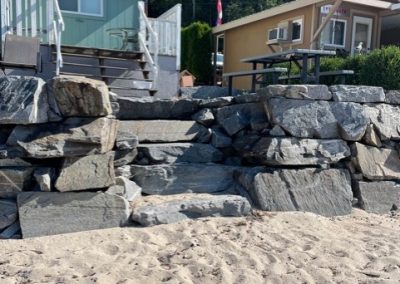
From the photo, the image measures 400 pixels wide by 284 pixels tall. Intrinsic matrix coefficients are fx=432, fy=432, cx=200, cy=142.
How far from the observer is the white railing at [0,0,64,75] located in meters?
6.85

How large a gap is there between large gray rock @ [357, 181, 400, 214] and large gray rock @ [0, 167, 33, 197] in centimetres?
319

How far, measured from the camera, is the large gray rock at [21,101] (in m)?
3.30

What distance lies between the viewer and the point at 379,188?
450 centimetres

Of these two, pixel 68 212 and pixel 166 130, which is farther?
pixel 166 130

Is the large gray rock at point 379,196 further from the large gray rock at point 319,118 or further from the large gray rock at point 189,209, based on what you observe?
the large gray rock at point 189,209

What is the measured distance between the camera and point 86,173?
3.45 metres

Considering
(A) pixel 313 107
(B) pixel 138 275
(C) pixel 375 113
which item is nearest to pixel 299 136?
(A) pixel 313 107

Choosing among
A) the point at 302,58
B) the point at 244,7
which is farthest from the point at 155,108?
the point at 244,7

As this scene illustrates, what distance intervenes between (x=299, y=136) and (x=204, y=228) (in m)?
1.42

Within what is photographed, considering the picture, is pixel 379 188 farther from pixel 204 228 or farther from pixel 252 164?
pixel 204 228

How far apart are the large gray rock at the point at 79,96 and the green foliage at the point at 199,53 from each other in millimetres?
12393

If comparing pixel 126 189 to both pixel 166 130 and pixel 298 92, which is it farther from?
pixel 298 92

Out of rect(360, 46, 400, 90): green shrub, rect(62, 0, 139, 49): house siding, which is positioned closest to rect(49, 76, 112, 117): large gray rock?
rect(360, 46, 400, 90): green shrub

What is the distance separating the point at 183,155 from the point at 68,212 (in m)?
1.30
